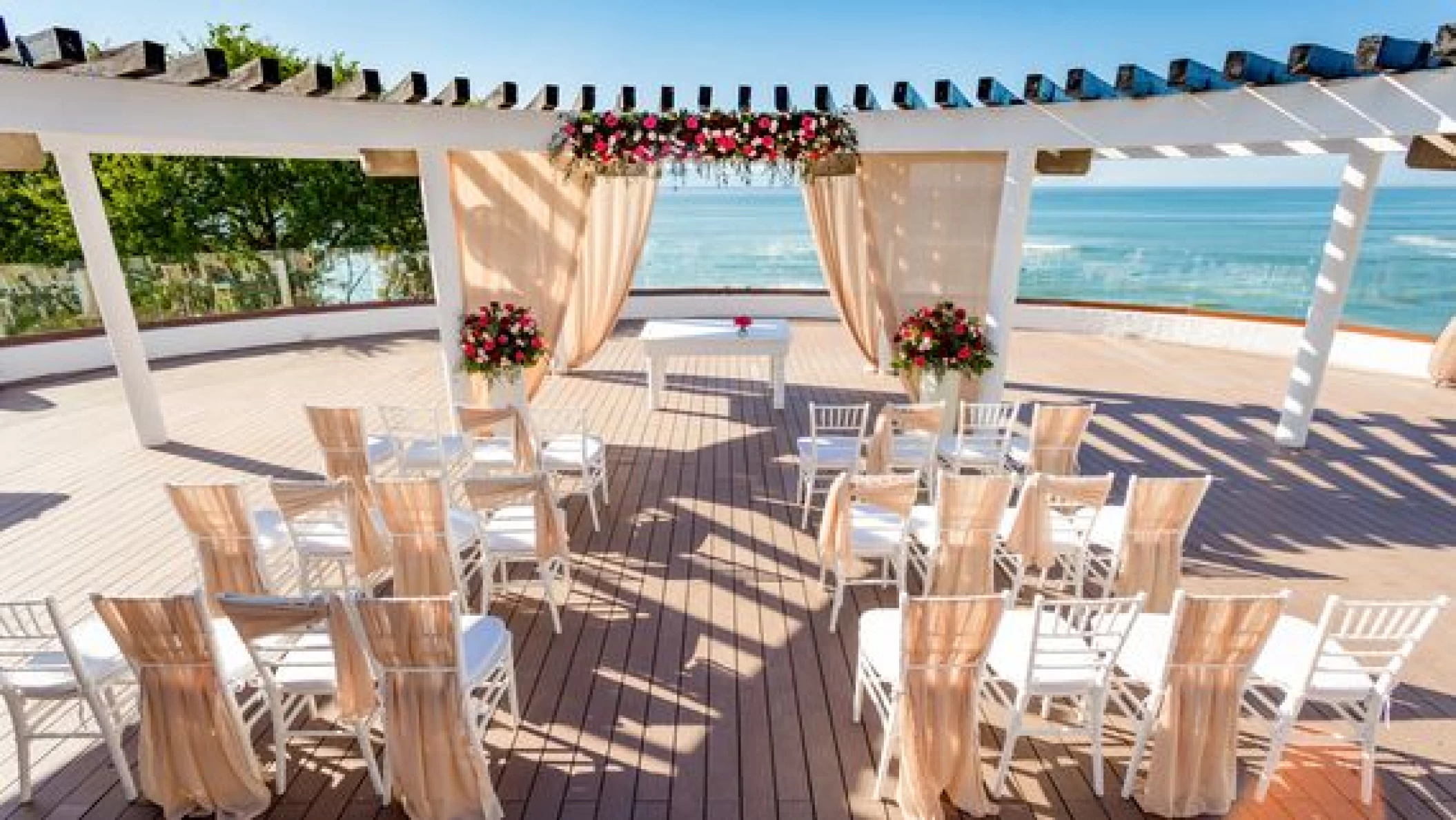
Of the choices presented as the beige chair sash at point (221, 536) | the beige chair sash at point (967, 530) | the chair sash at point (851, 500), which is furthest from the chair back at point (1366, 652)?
the beige chair sash at point (221, 536)

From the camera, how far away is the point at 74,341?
1038 centimetres

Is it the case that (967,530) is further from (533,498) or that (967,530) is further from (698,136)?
(698,136)

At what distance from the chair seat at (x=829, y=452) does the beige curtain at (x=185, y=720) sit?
157 inches

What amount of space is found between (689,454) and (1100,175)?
6.22 meters

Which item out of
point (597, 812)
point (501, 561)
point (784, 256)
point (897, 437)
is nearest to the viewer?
point (597, 812)

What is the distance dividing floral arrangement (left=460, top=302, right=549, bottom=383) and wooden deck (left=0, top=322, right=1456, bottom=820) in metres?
1.29

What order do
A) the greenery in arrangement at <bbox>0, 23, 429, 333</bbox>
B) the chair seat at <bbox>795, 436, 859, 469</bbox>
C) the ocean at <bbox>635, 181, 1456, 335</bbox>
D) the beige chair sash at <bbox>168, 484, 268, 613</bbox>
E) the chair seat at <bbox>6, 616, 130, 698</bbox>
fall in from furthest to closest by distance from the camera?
the greenery in arrangement at <bbox>0, 23, 429, 333</bbox> → the ocean at <bbox>635, 181, 1456, 335</bbox> → the chair seat at <bbox>795, 436, 859, 469</bbox> → the beige chair sash at <bbox>168, 484, 268, 613</bbox> → the chair seat at <bbox>6, 616, 130, 698</bbox>

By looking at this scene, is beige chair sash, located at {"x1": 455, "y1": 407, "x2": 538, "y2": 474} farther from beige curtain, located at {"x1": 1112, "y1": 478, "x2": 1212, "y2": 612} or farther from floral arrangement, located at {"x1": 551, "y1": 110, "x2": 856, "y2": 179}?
beige curtain, located at {"x1": 1112, "y1": 478, "x2": 1212, "y2": 612}

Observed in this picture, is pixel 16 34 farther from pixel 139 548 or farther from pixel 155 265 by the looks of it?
pixel 155 265

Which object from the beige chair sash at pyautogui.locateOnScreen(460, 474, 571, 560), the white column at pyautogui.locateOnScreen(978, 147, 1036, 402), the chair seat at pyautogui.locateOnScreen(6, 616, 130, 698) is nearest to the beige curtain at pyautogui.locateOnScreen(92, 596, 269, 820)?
the chair seat at pyautogui.locateOnScreen(6, 616, 130, 698)

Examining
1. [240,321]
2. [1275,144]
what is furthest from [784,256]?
[1275,144]

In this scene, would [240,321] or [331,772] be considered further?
[240,321]

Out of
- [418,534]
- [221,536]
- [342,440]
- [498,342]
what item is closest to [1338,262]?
[498,342]

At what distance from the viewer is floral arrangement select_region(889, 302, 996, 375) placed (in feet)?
24.4
